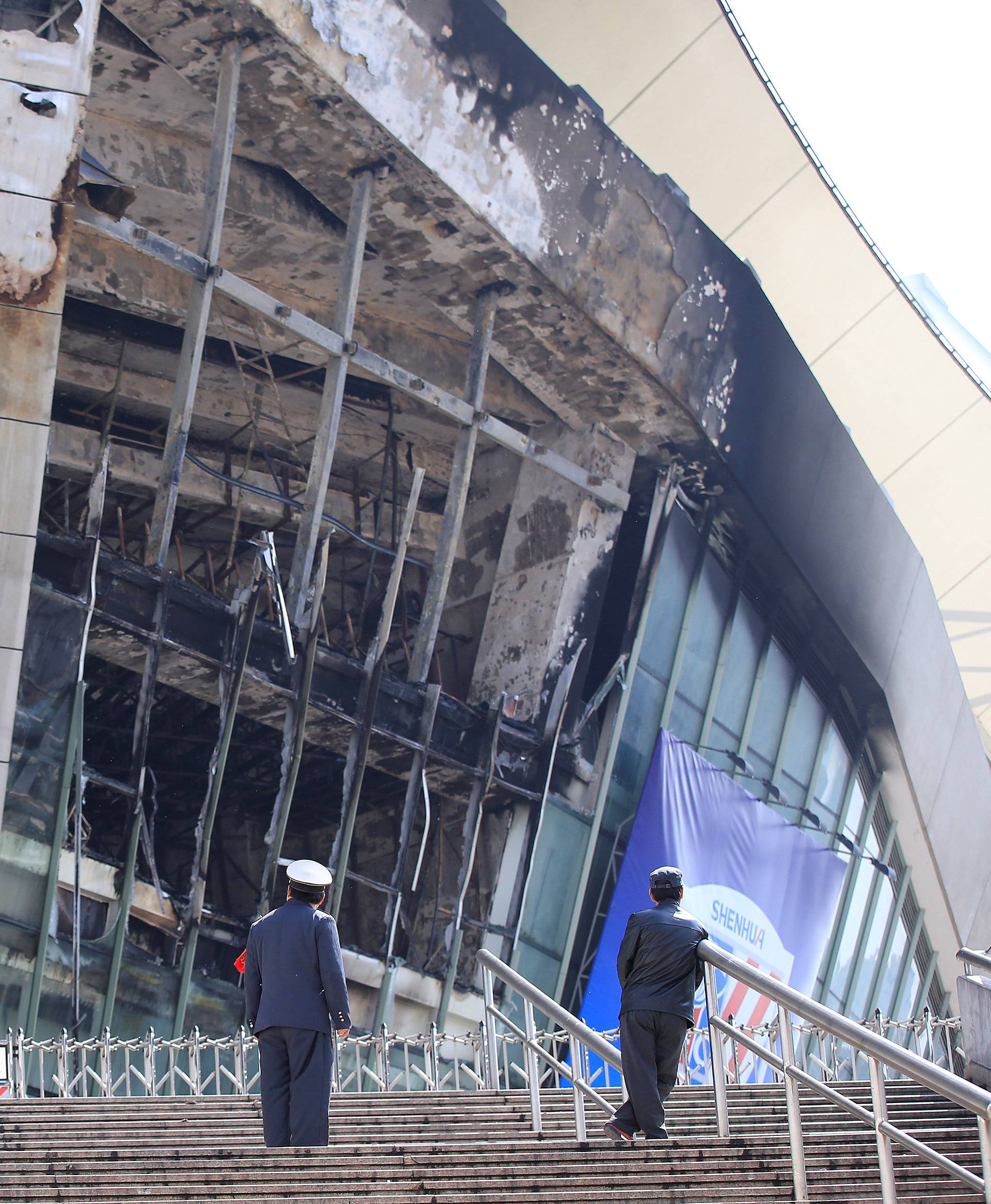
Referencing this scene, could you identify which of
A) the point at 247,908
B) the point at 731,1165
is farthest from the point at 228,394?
the point at 731,1165

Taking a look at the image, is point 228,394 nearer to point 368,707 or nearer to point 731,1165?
point 368,707

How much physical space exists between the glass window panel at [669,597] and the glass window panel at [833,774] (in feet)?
14.7

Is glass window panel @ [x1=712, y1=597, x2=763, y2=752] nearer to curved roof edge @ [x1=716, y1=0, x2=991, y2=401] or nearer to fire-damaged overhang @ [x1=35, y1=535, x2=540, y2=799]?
fire-damaged overhang @ [x1=35, y1=535, x2=540, y2=799]

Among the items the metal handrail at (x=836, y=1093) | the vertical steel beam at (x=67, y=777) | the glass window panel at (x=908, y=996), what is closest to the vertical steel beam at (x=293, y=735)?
the vertical steel beam at (x=67, y=777)

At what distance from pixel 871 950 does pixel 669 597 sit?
831 centimetres

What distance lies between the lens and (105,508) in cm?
2106

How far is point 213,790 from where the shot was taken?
14945 millimetres

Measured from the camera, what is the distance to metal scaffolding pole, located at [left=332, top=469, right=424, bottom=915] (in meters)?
16.1

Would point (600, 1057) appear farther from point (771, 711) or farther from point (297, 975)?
point (771, 711)

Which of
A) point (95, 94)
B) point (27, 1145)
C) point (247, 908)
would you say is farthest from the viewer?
point (247, 908)

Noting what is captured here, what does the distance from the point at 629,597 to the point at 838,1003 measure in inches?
336

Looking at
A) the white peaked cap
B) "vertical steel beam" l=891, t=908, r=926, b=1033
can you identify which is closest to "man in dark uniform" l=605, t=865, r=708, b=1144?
the white peaked cap

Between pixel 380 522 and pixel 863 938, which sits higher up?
pixel 380 522

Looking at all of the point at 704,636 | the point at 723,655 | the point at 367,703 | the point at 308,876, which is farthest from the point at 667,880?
the point at 723,655
